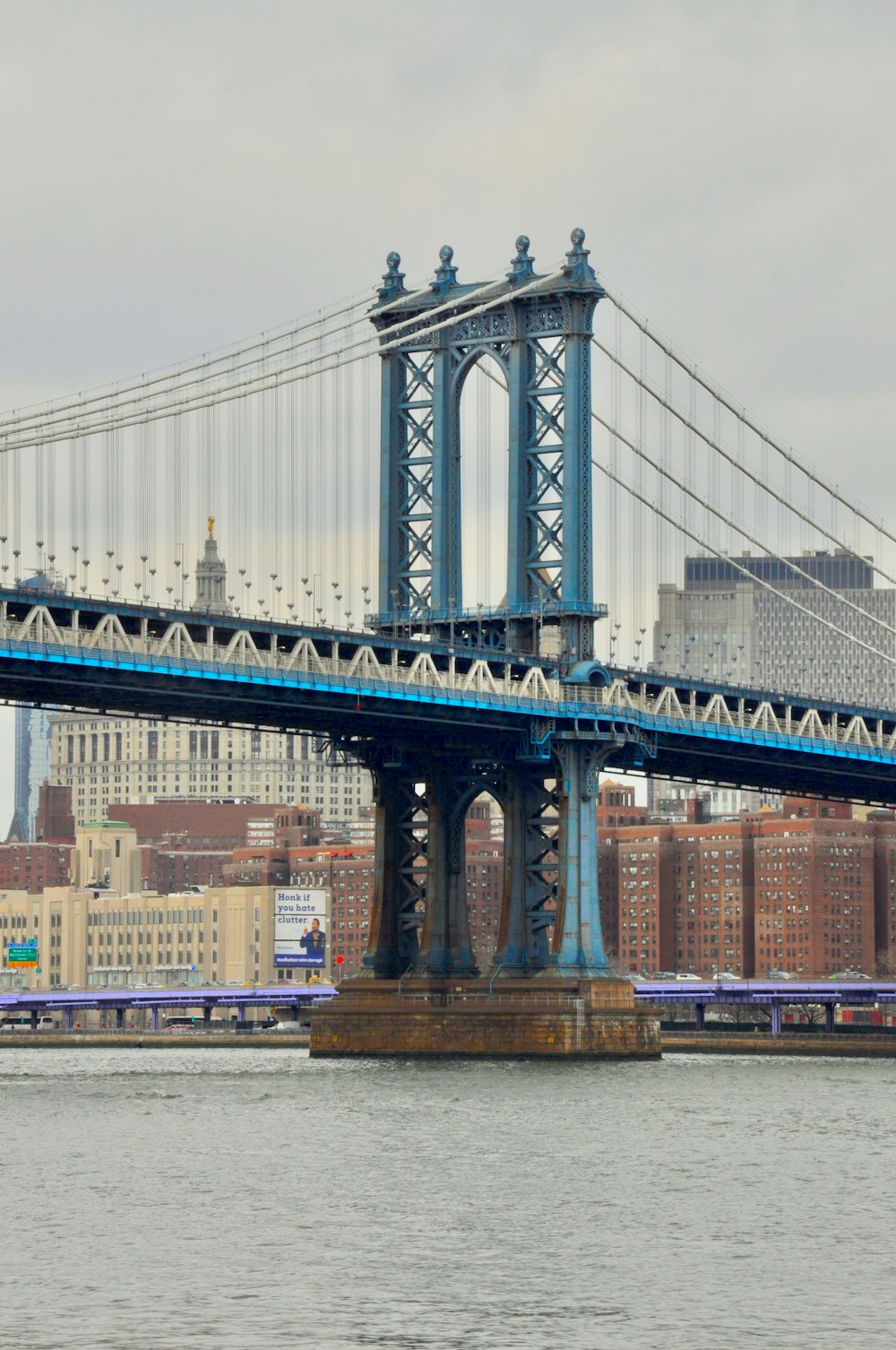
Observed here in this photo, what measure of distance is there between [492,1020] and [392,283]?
94.5 ft

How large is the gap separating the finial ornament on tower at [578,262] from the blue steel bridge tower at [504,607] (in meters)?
0.07

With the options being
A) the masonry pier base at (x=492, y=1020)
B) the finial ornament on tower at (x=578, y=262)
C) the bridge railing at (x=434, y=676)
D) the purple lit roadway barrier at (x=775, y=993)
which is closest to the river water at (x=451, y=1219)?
the masonry pier base at (x=492, y=1020)

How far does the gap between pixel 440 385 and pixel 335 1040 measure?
25470mm

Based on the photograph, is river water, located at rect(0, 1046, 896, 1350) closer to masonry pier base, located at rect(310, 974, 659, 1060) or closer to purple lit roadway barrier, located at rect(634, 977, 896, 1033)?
masonry pier base, located at rect(310, 974, 659, 1060)

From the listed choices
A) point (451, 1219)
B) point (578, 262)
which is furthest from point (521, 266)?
point (451, 1219)

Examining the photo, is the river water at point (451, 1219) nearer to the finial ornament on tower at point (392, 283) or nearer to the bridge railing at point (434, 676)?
the bridge railing at point (434, 676)

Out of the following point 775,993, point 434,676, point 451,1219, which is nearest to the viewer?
point 451,1219

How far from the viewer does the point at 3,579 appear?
94.2 metres

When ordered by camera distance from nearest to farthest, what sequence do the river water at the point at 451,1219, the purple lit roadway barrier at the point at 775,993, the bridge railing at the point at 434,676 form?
the river water at the point at 451,1219, the bridge railing at the point at 434,676, the purple lit roadway barrier at the point at 775,993

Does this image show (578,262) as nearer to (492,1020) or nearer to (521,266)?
(521,266)

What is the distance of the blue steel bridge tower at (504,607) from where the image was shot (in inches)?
4419

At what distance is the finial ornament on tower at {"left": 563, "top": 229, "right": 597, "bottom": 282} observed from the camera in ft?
371

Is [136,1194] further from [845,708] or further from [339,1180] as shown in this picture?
[845,708]

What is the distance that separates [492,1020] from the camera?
111375mm
